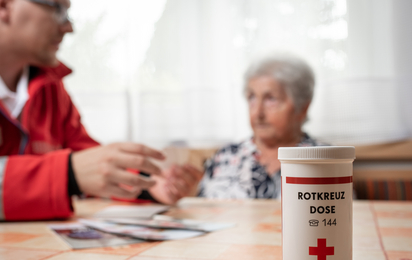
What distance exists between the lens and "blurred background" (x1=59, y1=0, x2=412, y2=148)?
5.02ft

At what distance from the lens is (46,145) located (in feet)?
3.73

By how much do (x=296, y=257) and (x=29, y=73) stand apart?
1177 millimetres

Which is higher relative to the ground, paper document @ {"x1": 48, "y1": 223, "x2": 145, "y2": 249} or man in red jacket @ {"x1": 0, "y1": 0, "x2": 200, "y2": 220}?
man in red jacket @ {"x1": 0, "y1": 0, "x2": 200, "y2": 220}

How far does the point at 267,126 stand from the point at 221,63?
0.42 meters

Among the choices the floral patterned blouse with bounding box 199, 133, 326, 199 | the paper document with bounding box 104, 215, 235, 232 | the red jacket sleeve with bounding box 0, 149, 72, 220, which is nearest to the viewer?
the paper document with bounding box 104, 215, 235, 232

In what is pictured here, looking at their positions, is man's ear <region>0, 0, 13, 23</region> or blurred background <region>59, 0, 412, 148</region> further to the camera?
blurred background <region>59, 0, 412, 148</region>

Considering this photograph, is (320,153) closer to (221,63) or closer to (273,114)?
(273,114)

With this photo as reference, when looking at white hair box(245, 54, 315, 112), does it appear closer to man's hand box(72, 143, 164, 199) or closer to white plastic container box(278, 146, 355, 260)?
man's hand box(72, 143, 164, 199)

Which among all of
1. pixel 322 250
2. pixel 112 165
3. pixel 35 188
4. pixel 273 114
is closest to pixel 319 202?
pixel 322 250

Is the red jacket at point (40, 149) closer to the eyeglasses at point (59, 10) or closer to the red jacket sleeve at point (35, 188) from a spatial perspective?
the red jacket sleeve at point (35, 188)

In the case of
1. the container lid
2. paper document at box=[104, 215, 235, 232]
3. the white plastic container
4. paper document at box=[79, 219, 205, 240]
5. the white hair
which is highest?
the white hair

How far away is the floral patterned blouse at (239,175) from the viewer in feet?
4.76

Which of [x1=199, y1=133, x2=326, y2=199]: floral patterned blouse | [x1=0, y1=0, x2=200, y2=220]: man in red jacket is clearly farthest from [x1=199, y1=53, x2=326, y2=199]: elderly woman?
[x1=0, y1=0, x2=200, y2=220]: man in red jacket

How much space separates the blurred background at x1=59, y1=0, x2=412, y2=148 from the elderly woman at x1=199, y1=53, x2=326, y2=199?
94mm
